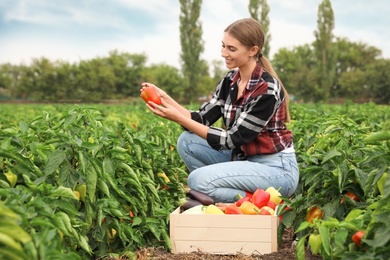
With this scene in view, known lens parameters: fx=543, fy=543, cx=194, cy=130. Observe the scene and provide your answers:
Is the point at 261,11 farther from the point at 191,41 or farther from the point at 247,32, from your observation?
the point at 247,32

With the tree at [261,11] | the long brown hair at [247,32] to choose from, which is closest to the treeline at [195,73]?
the tree at [261,11]

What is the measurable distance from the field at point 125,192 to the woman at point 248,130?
1.10 ft

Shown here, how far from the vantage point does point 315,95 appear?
54.3 metres

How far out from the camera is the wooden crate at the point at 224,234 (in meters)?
3.40

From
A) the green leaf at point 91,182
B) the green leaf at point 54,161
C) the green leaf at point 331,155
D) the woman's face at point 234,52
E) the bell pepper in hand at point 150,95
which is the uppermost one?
the woman's face at point 234,52

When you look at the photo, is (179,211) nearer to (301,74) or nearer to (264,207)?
(264,207)

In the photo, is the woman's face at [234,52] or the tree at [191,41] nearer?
the woman's face at [234,52]

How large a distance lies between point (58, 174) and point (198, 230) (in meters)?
0.98

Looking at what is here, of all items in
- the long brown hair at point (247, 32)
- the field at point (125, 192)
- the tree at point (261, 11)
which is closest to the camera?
the field at point (125, 192)

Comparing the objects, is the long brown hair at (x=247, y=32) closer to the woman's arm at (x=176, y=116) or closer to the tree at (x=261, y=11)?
the woman's arm at (x=176, y=116)

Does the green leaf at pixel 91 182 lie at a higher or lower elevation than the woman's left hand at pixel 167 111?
lower

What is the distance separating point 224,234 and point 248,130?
0.96 m

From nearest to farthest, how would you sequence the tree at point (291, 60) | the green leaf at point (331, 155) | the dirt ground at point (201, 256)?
1. the green leaf at point (331, 155)
2. the dirt ground at point (201, 256)
3. the tree at point (291, 60)

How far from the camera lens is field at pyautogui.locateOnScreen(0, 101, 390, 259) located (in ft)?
7.41
